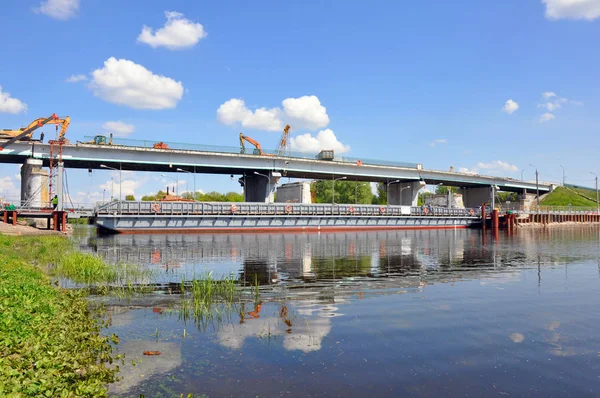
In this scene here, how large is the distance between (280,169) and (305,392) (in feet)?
238

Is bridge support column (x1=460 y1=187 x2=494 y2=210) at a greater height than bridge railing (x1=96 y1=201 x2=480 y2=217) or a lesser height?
greater

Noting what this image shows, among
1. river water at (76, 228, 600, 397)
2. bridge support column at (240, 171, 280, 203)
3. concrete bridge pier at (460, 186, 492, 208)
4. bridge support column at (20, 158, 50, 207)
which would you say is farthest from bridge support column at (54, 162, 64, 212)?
concrete bridge pier at (460, 186, 492, 208)

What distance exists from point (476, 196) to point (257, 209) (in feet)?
228

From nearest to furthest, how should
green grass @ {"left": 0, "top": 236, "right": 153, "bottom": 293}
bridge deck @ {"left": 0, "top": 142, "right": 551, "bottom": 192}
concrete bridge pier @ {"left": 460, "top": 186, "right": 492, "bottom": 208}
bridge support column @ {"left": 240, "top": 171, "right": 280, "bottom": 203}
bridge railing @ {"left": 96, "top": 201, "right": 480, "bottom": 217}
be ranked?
green grass @ {"left": 0, "top": 236, "right": 153, "bottom": 293}
bridge railing @ {"left": 96, "top": 201, "right": 480, "bottom": 217}
bridge deck @ {"left": 0, "top": 142, "right": 551, "bottom": 192}
bridge support column @ {"left": 240, "top": 171, "right": 280, "bottom": 203}
concrete bridge pier @ {"left": 460, "top": 186, "right": 492, "bottom": 208}

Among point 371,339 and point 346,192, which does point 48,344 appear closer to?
point 371,339

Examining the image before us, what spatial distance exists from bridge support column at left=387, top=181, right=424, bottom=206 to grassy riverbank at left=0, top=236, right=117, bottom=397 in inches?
3496

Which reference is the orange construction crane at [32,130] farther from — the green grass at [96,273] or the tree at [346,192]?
the tree at [346,192]

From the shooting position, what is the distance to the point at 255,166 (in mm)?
77250

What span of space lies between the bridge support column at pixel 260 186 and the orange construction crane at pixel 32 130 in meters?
31.5

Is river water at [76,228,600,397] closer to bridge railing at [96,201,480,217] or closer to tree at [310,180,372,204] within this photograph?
bridge railing at [96,201,480,217]

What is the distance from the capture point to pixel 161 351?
998cm

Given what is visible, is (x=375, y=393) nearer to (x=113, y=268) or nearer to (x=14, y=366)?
(x=14, y=366)

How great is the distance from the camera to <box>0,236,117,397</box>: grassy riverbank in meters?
6.73

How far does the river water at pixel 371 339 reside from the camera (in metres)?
8.24
